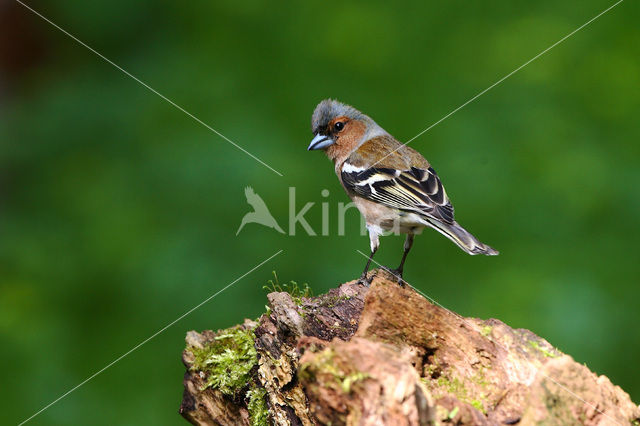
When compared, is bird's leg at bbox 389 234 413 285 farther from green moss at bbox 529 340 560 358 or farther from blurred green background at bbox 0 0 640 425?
green moss at bbox 529 340 560 358

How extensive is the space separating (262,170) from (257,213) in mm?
404

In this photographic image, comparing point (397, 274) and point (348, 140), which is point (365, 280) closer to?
point (397, 274)

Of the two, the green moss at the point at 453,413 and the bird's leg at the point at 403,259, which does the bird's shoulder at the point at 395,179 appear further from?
the green moss at the point at 453,413

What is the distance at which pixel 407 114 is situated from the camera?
6789 mm

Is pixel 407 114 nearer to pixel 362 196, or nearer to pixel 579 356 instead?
pixel 362 196

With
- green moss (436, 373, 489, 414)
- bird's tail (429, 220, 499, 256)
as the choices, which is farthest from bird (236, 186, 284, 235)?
green moss (436, 373, 489, 414)

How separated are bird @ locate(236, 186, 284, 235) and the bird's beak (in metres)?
0.72

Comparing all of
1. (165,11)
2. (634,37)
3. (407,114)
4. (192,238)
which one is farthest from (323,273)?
(634,37)

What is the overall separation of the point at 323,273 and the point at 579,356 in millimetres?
2210

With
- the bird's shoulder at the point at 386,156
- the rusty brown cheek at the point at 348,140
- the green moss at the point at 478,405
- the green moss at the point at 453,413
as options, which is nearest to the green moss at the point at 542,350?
the green moss at the point at 478,405

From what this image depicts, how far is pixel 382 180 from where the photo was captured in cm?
570

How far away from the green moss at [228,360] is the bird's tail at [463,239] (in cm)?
163

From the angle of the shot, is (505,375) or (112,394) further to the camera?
(112,394)

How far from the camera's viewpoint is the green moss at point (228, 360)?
3994 mm
